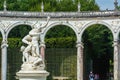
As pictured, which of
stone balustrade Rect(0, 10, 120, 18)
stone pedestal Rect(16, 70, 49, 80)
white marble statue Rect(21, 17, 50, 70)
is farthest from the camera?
stone balustrade Rect(0, 10, 120, 18)

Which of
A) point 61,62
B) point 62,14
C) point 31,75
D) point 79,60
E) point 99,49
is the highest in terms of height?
point 62,14

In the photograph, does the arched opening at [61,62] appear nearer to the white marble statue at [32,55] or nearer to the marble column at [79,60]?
the marble column at [79,60]

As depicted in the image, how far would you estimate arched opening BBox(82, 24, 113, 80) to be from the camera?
175 feet

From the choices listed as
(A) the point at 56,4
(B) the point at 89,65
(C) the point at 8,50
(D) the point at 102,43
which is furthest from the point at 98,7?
(C) the point at 8,50

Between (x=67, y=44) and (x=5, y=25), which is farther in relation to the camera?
(x=67, y=44)

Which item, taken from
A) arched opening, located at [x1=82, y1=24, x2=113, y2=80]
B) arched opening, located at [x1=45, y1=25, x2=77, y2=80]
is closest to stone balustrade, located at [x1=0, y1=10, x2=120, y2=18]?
arched opening, located at [x1=45, y1=25, x2=77, y2=80]

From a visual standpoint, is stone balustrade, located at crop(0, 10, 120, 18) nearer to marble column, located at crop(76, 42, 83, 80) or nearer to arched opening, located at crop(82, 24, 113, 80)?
marble column, located at crop(76, 42, 83, 80)

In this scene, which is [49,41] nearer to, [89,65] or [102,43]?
[89,65]

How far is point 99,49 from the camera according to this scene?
5553 cm

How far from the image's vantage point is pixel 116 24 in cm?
4378

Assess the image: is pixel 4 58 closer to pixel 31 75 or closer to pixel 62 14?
pixel 62 14

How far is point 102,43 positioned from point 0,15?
15.5 m

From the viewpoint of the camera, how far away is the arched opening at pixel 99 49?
53322 millimetres

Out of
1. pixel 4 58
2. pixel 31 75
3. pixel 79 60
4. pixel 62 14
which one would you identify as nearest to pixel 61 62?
pixel 79 60
